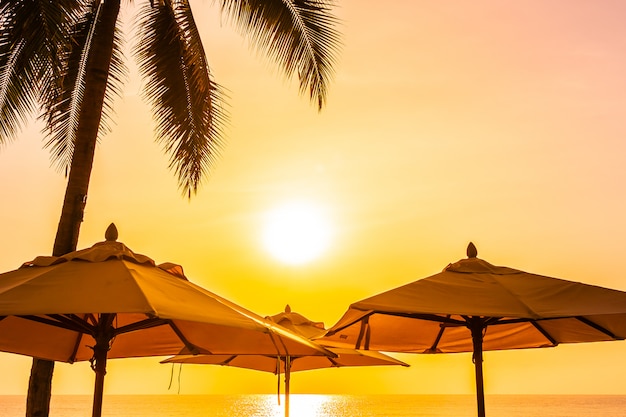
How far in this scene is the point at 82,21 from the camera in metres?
10.7

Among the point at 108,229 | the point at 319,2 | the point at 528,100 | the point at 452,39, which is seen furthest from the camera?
the point at 528,100

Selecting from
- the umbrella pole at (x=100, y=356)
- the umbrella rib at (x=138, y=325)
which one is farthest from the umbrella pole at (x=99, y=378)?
the umbrella rib at (x=138, y=325)

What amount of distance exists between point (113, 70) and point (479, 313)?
24.3 ft

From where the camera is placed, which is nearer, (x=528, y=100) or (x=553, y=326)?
(x=553, y=326)

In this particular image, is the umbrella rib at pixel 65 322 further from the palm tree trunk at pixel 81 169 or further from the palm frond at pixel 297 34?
the palm frond at pixel 297 34

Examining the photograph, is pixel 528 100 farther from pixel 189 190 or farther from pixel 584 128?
pixel 189 190

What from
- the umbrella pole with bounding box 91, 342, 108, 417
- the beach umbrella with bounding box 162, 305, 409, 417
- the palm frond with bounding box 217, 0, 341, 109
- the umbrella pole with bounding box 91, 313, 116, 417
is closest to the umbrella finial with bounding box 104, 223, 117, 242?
the umbrella pole with bounding box 91, 313, 116, 417

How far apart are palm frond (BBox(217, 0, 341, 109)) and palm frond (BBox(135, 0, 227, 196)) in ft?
4.03

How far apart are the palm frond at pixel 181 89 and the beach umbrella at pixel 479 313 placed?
4.86 metres

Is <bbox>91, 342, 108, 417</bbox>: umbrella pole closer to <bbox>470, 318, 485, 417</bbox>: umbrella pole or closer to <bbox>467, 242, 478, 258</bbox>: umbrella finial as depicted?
<bbox>470, 318, 485, 417</bbox>: umbrella pole

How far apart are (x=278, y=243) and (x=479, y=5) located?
386 inches

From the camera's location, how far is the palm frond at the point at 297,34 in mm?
9781

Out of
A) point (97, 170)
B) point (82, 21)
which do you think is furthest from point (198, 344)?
point (82, 21)

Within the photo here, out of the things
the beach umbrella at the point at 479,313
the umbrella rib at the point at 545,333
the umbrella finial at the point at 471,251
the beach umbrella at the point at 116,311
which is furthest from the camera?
the umbrella rib at the point at 545,333
